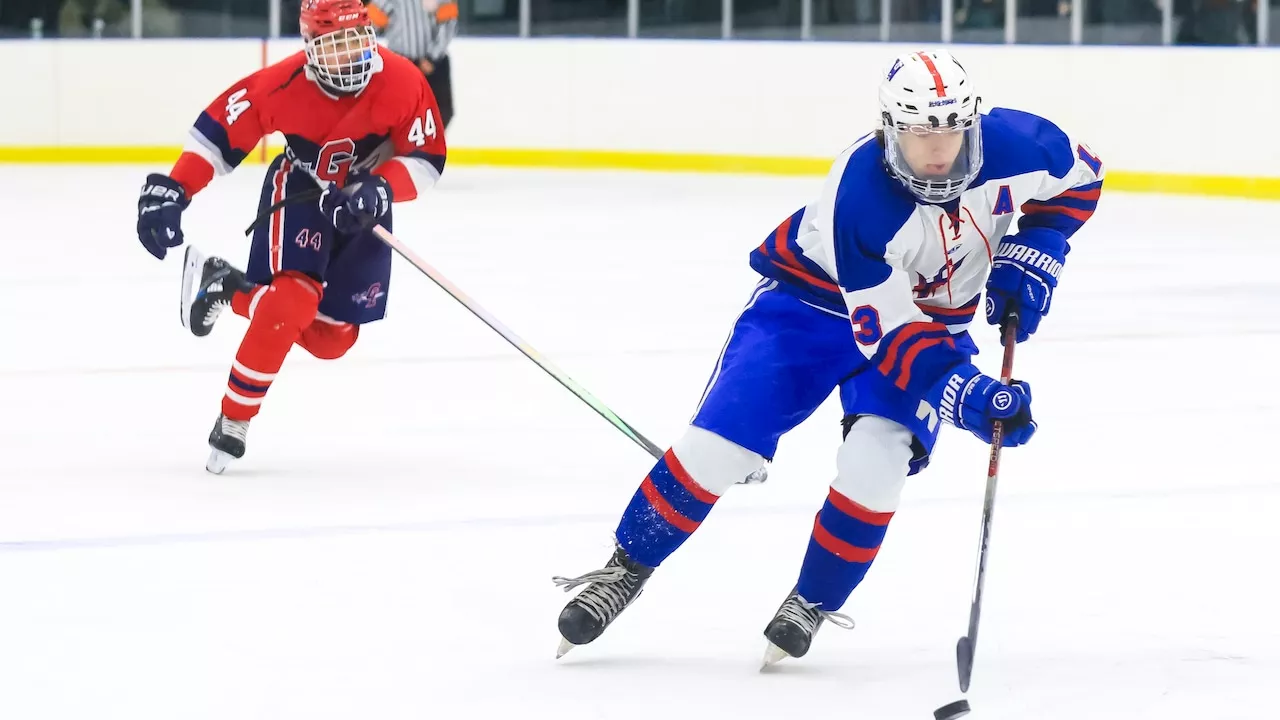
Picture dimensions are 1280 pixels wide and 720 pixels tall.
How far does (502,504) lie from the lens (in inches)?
135

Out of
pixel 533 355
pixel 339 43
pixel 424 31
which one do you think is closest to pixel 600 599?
pixel 533 355

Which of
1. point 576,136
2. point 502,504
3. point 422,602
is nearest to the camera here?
point 422,602

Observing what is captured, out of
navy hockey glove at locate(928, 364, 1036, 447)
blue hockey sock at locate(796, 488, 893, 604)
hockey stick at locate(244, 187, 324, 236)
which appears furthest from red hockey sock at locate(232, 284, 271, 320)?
navy hockey glove at locate(928, 364, 1036, 447)

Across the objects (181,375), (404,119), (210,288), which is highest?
(404,119)

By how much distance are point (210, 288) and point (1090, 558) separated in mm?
1762

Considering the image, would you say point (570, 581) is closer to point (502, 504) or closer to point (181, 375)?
point (502, 504)

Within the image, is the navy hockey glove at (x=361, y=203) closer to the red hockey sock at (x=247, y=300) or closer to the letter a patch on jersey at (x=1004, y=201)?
the red hockey sock at (x=247, y=300)

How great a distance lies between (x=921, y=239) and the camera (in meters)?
2.38

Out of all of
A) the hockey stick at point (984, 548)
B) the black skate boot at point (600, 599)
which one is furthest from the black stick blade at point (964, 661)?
the black skate boot at point (600, 599)

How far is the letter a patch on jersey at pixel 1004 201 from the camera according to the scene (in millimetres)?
2430

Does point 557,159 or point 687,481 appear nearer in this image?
point 687,481

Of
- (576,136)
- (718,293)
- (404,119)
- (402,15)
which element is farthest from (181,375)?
(576,136)

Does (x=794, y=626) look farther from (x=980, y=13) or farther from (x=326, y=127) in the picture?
(x=980, y=13)

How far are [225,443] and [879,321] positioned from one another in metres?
1.73
